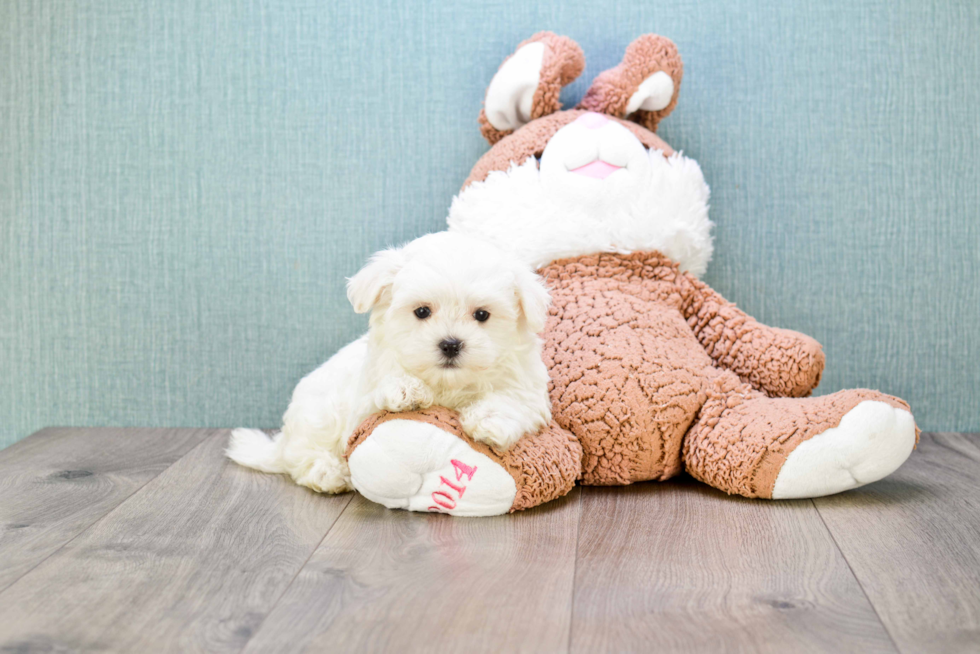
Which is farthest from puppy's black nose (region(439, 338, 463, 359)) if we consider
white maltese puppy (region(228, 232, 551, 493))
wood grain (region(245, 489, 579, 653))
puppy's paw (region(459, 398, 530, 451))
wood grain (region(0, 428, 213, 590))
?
wood grain (region(0, 428, 213, 590))

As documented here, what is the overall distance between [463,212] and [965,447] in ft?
3.96

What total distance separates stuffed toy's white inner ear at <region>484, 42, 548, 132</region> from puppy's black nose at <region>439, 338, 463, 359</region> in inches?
26.3

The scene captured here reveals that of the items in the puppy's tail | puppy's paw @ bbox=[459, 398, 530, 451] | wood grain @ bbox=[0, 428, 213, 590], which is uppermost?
puppy's paw @ bbox=[459, 398, 530, 451]

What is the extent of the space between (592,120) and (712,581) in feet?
3.07

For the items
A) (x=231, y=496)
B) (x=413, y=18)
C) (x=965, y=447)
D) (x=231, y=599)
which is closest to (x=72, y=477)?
(x=231, y=496)

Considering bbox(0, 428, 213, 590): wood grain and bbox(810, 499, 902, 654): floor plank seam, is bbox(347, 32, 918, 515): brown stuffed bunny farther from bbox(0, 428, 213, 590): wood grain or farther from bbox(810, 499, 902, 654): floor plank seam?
bbox(0, 428, 213, 590): wood grain

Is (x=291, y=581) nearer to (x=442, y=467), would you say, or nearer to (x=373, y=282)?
(x=442, y=467)

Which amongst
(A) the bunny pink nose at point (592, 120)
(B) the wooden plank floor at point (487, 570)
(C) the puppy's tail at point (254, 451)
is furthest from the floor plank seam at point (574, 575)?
(A) the bunny pink nose at point (592, 120)

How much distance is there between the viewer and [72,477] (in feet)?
5.00

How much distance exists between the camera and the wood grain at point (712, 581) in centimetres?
88

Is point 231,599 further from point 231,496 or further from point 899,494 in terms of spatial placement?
point 899,494

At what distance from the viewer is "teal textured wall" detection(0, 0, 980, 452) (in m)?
1.77

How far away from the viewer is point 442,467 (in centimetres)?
123

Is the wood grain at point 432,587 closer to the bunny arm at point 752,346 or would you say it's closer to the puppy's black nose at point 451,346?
the puppy's black nose at point 451,346
